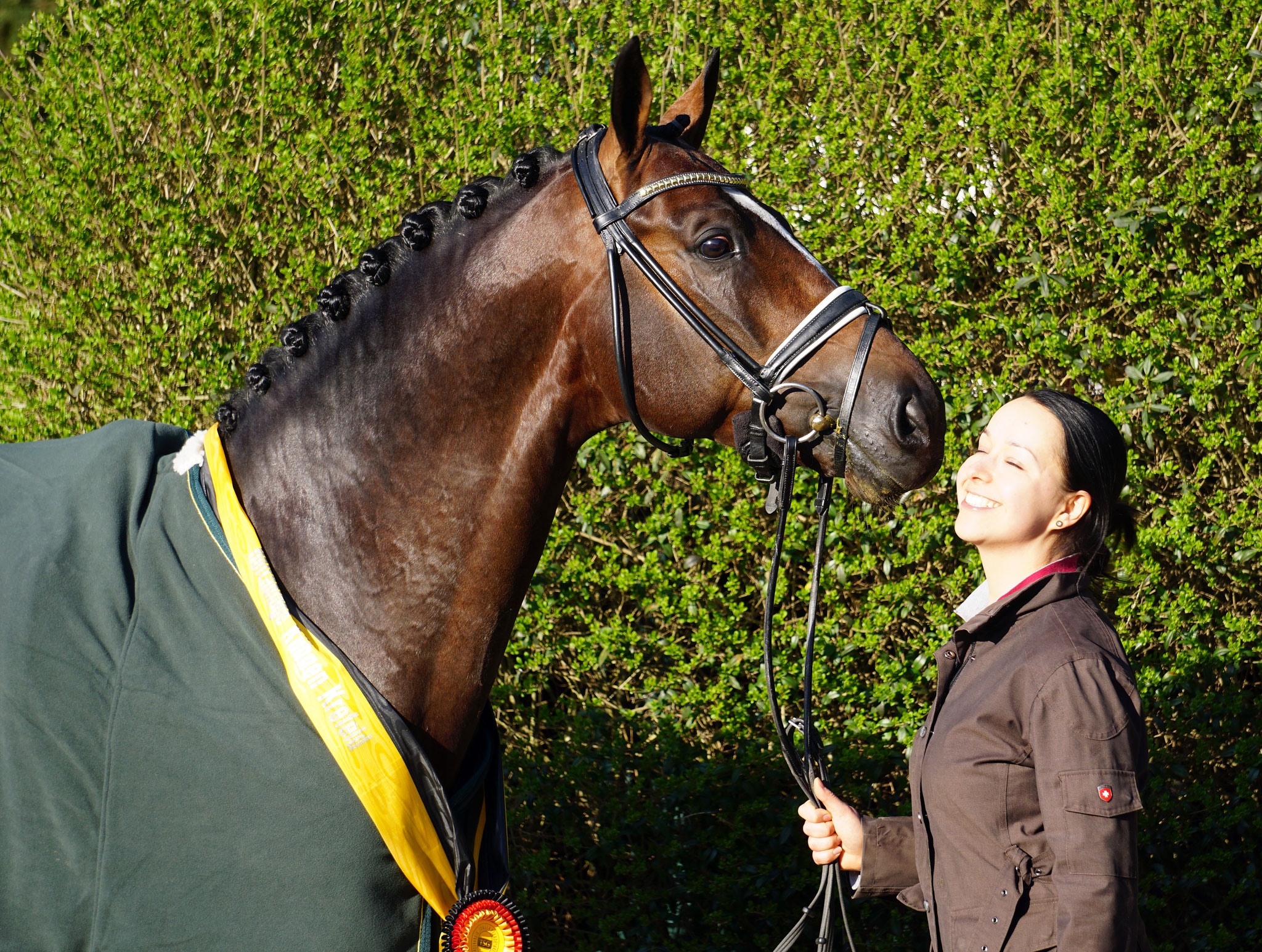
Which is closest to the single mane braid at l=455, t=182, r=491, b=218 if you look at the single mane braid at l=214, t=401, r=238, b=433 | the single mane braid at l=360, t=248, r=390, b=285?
the single mane braid at l=360, t=248, r=390, b=285

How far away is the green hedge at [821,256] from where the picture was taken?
10.6ft

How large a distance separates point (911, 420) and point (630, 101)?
0.82 m

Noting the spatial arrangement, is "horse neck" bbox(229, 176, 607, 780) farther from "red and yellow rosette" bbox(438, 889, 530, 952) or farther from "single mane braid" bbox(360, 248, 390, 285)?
"red and yellow rosette" bbox(438, 889, 530, 952)

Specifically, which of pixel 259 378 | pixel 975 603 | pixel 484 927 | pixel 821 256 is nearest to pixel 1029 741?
pixel 975 603

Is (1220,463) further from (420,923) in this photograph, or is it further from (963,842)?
(420,923)

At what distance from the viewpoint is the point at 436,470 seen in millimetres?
1749

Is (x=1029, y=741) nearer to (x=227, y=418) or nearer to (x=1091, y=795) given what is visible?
(x=1091, y=795)

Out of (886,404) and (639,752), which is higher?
(886,404)

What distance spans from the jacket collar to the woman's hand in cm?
49

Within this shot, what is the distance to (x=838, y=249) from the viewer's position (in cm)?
334

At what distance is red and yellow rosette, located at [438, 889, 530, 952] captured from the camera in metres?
1.64

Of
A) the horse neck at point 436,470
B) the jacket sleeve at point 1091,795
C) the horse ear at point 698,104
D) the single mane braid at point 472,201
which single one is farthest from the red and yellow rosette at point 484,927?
the horse ear at point 698,104

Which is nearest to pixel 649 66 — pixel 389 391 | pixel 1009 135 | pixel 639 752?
pixel 1009 135

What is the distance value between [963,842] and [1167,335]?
2.26m
